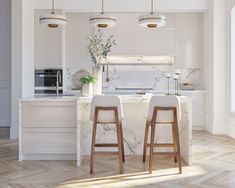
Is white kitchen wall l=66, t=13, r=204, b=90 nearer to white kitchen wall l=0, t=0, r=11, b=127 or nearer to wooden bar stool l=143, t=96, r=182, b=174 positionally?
white kitchen wall l=0, t=0, r=11, b=127

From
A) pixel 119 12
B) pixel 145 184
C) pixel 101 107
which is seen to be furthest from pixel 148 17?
pixel 119 12

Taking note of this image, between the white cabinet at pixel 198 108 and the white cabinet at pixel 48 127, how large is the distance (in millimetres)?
3483

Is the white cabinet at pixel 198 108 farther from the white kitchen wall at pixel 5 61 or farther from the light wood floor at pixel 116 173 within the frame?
the white kitchen wall at pixel 5 61

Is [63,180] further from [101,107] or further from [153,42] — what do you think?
[153,42]

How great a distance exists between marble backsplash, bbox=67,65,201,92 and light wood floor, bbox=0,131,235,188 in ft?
10.6

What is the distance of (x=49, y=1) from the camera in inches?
284

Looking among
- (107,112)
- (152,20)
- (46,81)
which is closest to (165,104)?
(107,112)

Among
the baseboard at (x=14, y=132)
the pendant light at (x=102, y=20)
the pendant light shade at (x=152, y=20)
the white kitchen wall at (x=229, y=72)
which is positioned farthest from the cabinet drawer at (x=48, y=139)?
the white kitchen wall at (x=229, y=72)

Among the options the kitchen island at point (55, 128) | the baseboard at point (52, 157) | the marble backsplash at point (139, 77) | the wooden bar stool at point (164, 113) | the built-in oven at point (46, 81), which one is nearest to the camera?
the wooden bar stool at point (164, 113)

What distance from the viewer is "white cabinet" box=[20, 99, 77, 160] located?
14.5 feet

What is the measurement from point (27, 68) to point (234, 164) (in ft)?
13.3

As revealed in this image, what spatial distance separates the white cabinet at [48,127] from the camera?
4.43 metres

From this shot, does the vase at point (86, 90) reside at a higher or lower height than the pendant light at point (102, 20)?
lower

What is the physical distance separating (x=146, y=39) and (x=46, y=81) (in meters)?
2.46
